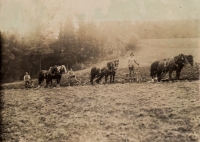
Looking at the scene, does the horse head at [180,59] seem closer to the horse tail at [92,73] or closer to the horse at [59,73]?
the horse tail at [92,73]

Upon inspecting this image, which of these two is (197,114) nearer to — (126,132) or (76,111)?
(126,132)

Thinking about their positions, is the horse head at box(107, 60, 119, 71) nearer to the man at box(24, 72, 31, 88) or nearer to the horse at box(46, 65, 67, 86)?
the horse at box(46, 65, 67, 86)

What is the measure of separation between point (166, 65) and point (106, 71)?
3.82 feet

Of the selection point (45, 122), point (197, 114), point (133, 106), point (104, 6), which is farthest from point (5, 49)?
point (197, 114)

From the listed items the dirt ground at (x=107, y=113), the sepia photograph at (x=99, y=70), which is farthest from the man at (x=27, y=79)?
the dirt ground at (x=107, y=113)

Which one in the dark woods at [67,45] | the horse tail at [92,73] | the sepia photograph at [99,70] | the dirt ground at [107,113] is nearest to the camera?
the dirt ground at [107,113]

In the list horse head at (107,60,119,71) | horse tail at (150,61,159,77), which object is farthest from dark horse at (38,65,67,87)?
horse tail at (150,61,159,77)

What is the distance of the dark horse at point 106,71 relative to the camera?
5.34 m

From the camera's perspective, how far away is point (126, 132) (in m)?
4.82

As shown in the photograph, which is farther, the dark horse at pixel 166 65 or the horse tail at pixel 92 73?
the horse tail at pixel 92 73

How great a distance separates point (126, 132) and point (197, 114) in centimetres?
134

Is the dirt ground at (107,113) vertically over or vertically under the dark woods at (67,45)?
under

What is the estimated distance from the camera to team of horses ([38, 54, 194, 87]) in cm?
515

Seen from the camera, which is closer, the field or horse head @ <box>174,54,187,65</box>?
the field
